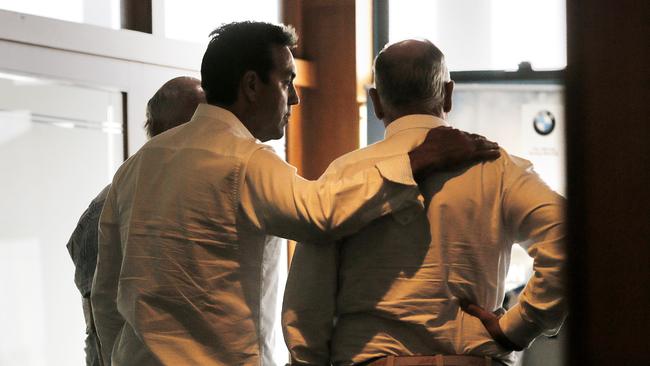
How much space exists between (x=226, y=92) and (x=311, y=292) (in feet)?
1.48

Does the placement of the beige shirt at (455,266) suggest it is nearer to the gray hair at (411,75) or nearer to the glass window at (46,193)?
the gray hair at (411,75)

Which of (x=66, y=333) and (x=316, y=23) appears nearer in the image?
(x=66, y=333)

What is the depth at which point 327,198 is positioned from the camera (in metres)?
1.97

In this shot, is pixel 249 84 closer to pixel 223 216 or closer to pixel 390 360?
pixel 223 216

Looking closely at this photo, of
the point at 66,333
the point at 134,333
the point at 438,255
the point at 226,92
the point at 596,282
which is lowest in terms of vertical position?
the point at 66,333

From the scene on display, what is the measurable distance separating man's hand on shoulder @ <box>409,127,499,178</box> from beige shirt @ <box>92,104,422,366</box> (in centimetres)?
5

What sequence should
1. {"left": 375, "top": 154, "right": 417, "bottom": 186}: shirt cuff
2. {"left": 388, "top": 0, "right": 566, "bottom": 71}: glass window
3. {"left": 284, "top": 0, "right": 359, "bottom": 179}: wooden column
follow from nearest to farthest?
{"left": 375, "top": 154, "right": 417, "bottom": 186}: shirt cuff, {"left": 388, "top": 0, "right": 566, "bottom": 71}: glass window, {"left": 284, "top": 0, "right": 359, "bottom": 179}: wooden column

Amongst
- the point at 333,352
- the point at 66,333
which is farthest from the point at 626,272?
the point at 66,333

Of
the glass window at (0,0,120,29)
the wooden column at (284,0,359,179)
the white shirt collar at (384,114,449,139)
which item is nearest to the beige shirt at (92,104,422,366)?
the white shirt collar at (384,114,449,139)

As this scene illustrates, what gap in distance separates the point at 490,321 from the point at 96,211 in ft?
3.78

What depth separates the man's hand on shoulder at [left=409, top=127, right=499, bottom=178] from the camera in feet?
6.61

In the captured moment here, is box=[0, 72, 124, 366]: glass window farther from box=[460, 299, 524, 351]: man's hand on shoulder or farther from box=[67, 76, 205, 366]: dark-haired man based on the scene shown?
box=[460, 299, 524, 351]: man's hand on shoulder

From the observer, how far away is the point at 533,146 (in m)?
4.24

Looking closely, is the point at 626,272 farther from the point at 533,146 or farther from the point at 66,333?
the point at 533,146
